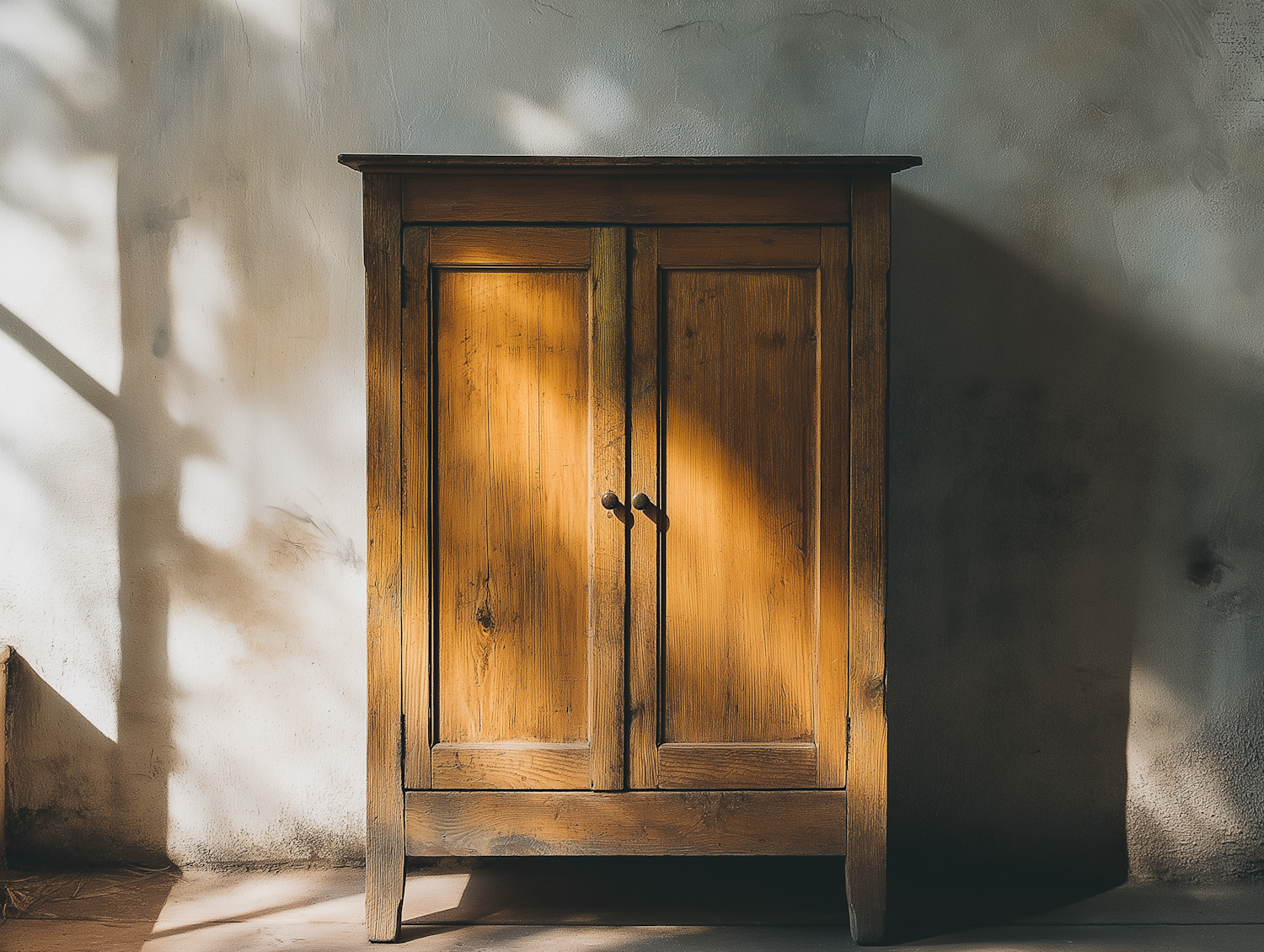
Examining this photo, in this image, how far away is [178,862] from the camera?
2.58 meters

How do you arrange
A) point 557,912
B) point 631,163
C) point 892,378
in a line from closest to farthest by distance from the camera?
point 631,163, point 557,912, point 892,378

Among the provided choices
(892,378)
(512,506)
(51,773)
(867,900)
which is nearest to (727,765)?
(867,900)

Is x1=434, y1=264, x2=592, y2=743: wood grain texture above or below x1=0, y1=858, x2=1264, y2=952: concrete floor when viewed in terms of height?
above

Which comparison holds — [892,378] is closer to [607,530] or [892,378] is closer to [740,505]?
[740,505]

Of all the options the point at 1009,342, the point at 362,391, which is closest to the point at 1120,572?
the point at 1009,342

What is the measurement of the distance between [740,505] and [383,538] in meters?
0.80

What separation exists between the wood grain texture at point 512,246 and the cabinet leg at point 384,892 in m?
1.31

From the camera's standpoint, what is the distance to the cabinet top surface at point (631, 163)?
6.51ft

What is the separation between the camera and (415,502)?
2.08m

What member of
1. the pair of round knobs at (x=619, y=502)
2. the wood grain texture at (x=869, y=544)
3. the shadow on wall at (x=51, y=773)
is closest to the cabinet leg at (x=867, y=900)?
the wood grain texture at (x=869, y=544)

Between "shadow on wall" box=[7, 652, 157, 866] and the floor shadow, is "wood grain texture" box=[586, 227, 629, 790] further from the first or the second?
"shadow on wall" box=[7, 652, 157, 866]

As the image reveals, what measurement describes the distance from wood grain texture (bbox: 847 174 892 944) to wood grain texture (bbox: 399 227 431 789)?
948 mm

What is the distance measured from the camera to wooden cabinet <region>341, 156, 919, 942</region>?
80.7 inches

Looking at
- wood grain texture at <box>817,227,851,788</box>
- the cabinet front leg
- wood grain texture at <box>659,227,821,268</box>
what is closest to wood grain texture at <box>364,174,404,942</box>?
the cabinet front leg
